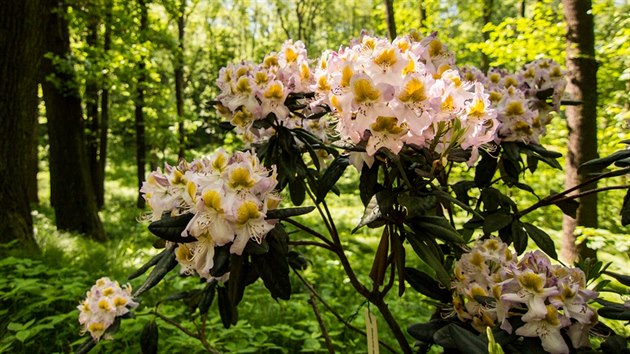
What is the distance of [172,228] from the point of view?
931 mm

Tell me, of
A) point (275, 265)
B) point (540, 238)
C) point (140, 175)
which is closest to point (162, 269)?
point (275, 265)

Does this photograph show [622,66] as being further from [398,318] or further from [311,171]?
[311,171]

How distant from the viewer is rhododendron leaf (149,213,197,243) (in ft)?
3.01

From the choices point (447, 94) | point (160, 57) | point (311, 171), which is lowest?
point (311, 171)

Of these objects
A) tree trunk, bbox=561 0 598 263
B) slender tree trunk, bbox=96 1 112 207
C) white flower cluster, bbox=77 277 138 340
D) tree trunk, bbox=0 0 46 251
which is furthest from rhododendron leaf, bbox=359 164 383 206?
slender tree trunk, bbox=96 1 112 207

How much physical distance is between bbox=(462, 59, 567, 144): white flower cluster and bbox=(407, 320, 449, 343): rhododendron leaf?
2.14 ft

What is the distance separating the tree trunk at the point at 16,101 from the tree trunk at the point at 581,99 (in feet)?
14.2

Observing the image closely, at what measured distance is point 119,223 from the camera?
7801mm

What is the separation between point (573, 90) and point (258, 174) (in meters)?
3.13

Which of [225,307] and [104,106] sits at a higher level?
[104,106]

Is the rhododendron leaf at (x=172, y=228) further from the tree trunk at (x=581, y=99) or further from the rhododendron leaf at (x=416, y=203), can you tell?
the tree trunk at (x=581, y=99)

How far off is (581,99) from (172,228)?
10.7 ft

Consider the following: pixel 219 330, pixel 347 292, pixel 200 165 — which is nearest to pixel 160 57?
pixel 347 292

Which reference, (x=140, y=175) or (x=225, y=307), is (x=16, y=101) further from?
(x=140, y=175)
